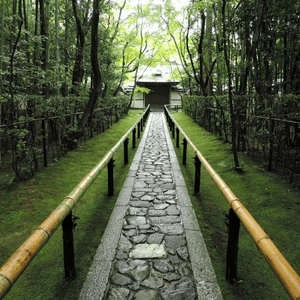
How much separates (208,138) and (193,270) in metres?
9.18

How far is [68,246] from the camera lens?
8.44 ft

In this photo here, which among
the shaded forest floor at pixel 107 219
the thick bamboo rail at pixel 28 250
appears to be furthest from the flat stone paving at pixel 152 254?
the thick bamboo rail at pixel 28 250

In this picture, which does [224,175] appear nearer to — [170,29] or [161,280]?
[161,280]

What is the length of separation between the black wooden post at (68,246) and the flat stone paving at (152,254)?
0.20 m

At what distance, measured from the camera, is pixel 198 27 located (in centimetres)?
1334

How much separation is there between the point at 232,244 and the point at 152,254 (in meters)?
1.04

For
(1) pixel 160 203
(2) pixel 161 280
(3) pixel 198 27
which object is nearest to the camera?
(2) pixel 161 280

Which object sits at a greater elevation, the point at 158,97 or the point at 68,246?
the point at 158,97

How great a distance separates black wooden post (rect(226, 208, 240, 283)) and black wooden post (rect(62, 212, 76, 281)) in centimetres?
160

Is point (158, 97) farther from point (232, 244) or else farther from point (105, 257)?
point (232, 244)

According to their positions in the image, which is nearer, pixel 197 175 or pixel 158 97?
pixel 197 175

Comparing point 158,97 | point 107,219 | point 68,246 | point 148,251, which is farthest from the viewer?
point 158,97

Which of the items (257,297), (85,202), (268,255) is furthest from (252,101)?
(268,255)

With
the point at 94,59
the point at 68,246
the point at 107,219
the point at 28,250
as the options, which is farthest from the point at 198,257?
the point at 94,59
